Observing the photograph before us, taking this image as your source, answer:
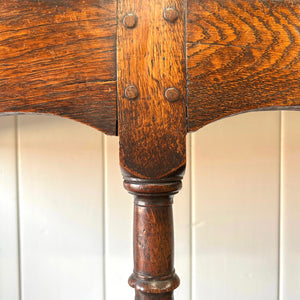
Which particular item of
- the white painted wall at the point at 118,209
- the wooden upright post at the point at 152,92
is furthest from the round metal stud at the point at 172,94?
the white painted wall at the point at 118,209

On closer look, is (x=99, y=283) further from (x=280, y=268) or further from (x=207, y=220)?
(x=280, y=268)

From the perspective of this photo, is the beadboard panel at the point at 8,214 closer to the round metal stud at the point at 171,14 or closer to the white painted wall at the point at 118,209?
the white painted wall at the point at 118,209

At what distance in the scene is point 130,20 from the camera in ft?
0.93

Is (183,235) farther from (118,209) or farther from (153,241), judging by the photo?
(153,241)

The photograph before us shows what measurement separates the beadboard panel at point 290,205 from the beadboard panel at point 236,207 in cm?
1

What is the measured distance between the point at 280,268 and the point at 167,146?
0.53 m

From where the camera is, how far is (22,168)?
0.67 metres

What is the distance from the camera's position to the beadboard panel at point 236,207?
669mm

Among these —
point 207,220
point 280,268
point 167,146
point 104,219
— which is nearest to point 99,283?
point 104,219

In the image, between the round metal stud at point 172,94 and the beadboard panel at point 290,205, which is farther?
the beadboard panel at point 290,205

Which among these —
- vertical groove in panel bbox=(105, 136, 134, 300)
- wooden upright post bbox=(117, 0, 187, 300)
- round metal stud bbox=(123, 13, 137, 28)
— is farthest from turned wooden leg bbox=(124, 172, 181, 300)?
vertical groove in panel bbox=(105, 136, 134, 300)

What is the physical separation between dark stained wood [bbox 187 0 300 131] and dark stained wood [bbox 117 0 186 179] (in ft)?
0.04

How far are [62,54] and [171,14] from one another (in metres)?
0.10

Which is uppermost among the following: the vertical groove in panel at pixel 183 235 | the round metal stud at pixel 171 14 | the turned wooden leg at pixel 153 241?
the round metal stud at pixel 171 14
